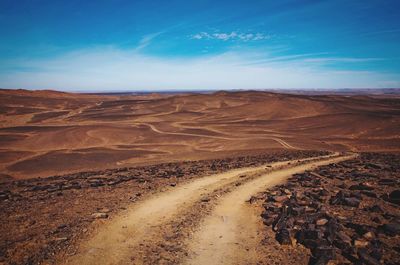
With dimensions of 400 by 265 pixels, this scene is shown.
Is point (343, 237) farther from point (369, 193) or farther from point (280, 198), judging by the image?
point (369, 193)

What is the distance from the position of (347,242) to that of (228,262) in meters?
3.49

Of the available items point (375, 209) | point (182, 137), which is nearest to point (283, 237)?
point (375, 209)

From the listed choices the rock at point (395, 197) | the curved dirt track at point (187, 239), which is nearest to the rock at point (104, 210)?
the curved dirt track at point (187, 239)

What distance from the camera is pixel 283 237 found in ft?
29.3

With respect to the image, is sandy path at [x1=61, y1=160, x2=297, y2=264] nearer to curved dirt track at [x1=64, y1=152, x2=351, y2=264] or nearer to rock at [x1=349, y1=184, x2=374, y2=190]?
curved dirt track at [x1=64, y1=152, x2=351, y2=264]

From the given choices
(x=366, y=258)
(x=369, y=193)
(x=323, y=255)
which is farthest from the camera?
(x=369, y=193)

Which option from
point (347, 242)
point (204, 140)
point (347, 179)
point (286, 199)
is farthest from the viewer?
point (204, 140)

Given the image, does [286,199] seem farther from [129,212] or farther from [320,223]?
[129,212]

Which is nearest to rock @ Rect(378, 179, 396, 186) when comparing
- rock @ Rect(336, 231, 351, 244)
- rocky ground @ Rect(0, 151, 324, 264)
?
rock @ Rect(336, 231, 351, 244)

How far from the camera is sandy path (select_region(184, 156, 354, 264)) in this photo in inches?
325

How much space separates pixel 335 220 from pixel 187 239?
16.4 ft

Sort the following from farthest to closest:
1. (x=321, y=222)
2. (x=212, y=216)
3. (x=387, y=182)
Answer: (x=387, y=182)
(x=212, y=216)
(x=321, y=222)

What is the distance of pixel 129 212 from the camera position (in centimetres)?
1145

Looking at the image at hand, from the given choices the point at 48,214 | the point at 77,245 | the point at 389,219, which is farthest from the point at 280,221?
the point at 48,214
